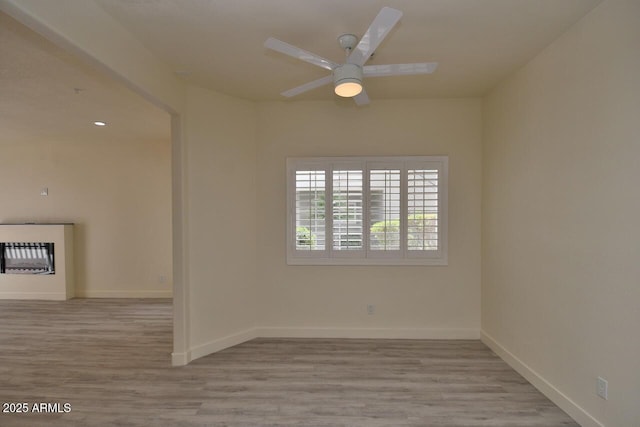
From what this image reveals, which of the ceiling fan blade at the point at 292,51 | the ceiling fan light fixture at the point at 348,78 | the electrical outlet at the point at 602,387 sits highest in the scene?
the ceiling fan blade at the point at 292,51

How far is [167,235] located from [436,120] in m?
4.75

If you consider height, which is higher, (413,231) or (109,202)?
(109,202)

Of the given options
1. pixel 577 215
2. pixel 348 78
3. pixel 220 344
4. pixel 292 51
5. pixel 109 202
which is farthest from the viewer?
pixel 109 202

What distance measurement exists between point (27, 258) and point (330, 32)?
6.59 metres

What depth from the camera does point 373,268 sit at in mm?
3727

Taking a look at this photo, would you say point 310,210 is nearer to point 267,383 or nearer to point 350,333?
point 350,333

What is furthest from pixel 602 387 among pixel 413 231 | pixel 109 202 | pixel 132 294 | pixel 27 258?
pixel 27 258

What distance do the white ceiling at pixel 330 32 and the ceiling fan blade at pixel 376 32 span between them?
0.32 metres

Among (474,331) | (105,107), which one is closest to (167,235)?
(105,107)

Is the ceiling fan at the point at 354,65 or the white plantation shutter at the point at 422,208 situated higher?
the ceiling fan at the point at 354,65

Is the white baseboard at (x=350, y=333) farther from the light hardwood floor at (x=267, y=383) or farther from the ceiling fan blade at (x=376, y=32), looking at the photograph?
the ceiling fan blade at (x=376, y=32)

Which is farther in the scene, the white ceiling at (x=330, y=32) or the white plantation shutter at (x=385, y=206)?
the white plantation shutter at (x=385, y=206)

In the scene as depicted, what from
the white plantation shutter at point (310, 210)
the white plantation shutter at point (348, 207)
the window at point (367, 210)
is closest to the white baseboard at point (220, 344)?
the window at point (367, 210)

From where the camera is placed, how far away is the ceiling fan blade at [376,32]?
1.55 meters
